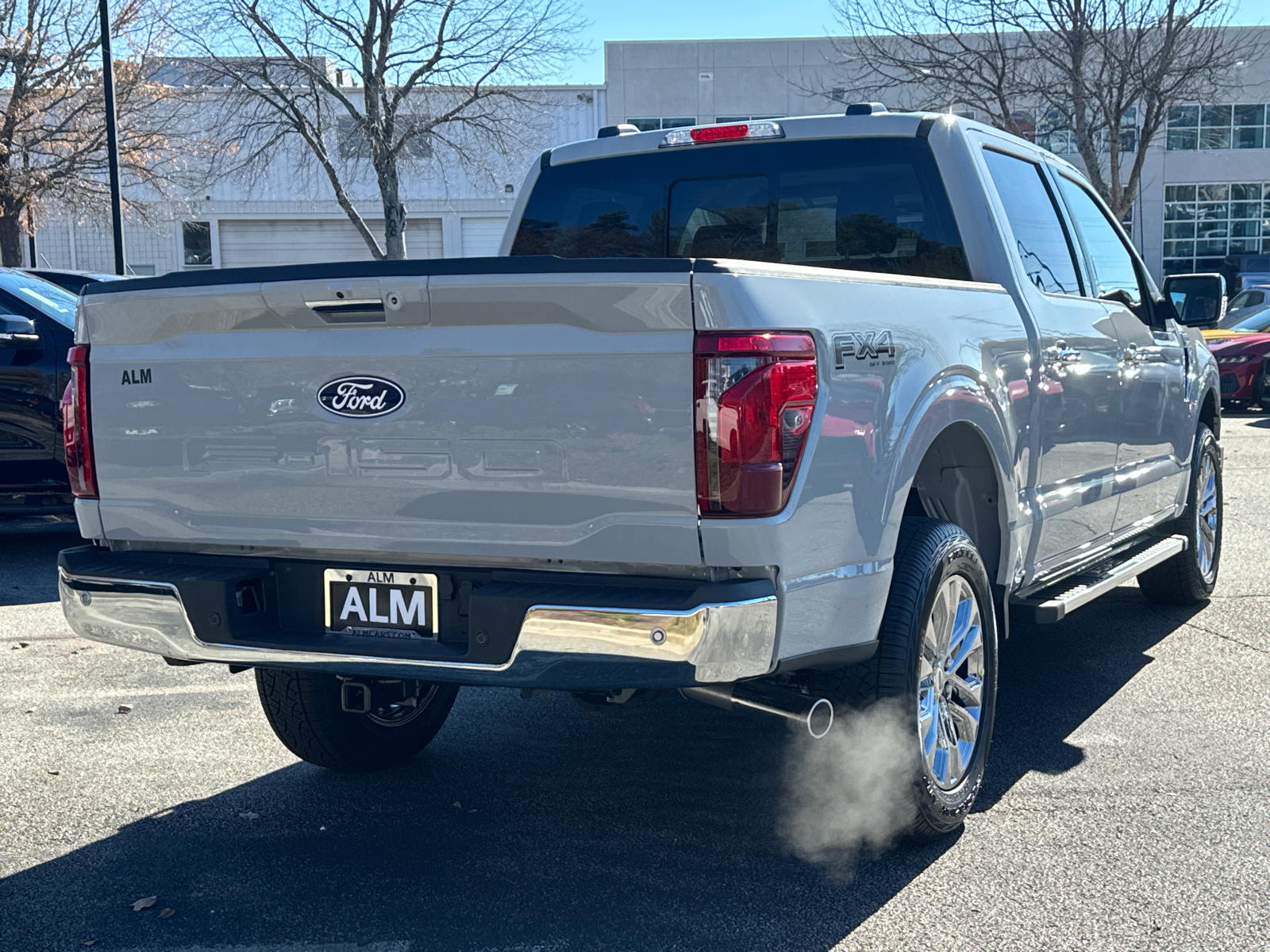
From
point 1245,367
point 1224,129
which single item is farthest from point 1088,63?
point 1224,129

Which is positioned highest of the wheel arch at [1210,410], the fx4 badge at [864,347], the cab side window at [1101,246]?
the cab side window at [1101,246]

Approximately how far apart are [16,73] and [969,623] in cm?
2495

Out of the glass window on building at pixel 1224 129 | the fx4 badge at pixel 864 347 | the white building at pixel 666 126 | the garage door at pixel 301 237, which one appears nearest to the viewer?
the fx4 badge at pixel 864 347

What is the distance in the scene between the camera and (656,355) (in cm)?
283

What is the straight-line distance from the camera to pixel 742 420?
2809mm

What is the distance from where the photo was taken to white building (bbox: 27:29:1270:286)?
39750 mm

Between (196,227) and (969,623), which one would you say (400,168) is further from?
(969,623)

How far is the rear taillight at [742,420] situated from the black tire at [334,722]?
5.12ft

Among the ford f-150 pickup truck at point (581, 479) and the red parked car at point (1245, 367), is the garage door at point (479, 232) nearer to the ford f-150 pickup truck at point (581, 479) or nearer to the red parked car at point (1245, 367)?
the red parked car at point (1245, 367)

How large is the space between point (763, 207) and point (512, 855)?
2.39m

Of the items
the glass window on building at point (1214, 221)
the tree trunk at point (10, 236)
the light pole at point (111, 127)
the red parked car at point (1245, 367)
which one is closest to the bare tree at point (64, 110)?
the tree trunk at point (10, 236)

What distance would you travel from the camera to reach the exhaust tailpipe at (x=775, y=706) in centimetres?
315

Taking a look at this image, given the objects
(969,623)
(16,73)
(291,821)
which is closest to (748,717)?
(969,623)

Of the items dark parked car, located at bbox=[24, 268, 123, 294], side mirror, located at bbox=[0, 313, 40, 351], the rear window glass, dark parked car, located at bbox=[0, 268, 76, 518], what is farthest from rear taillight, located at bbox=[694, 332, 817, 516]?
dark parked car, located at bbox=[24, 268, 123, 294]
